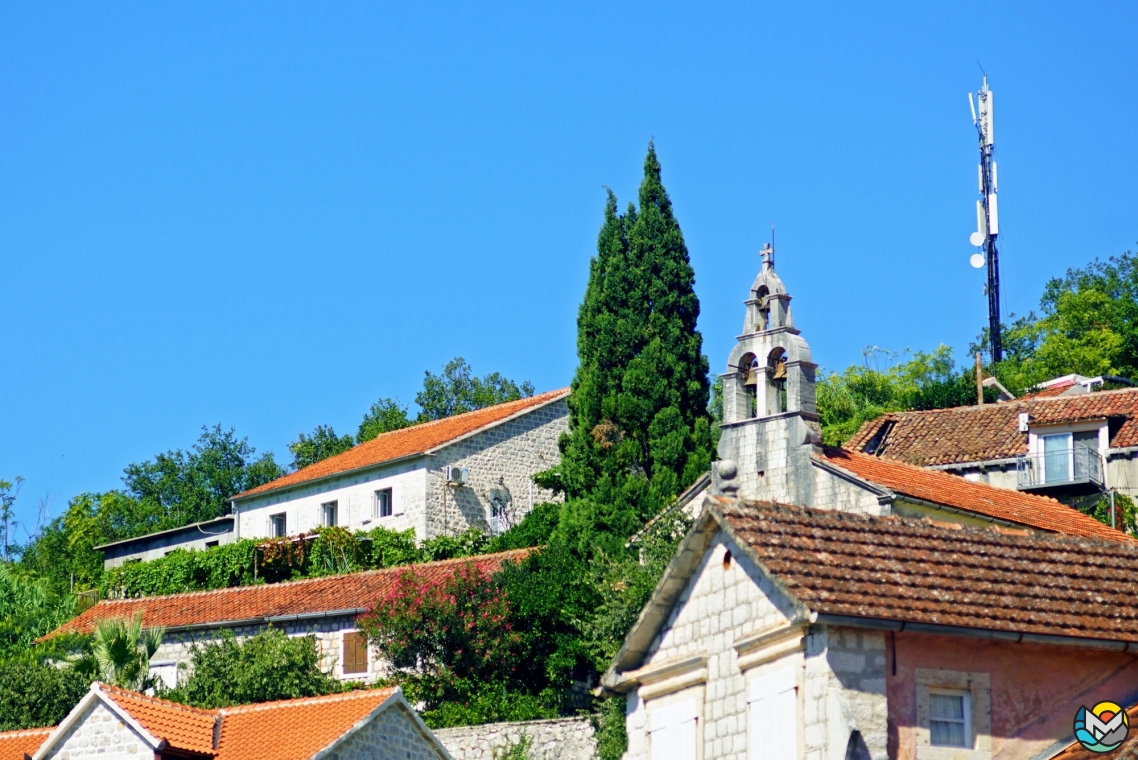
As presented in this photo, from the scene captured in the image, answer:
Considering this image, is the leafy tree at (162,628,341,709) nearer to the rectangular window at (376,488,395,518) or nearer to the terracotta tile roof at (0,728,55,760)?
the terracotta tile roof at (0,728,55,760)

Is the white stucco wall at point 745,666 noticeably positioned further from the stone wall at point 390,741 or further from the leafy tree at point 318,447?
the leafy tree at point 318,447

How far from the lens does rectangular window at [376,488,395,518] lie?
5562 centimetres

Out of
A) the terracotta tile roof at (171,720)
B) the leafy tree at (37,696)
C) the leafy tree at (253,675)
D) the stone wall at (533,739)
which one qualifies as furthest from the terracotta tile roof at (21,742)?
the stone wall at (533,739)

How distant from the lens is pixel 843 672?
56.3 feet

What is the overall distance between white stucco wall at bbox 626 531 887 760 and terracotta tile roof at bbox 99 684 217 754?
1171cm

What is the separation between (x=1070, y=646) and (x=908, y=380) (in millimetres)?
51113

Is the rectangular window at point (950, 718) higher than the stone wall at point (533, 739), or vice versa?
the stone wall at point (533, 739)

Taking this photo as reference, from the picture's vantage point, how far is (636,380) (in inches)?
1797

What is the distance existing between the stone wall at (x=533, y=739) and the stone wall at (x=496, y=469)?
62.4 feet

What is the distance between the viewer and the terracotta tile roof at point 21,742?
31641 mm

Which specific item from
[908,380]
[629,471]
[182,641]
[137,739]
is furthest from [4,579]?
[908,380]

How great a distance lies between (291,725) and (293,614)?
12175 mm

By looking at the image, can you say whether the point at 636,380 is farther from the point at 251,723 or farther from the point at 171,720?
the point at 171,720

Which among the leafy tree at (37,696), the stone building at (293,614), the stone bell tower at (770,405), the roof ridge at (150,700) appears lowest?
the roof ridge at (150,700)
